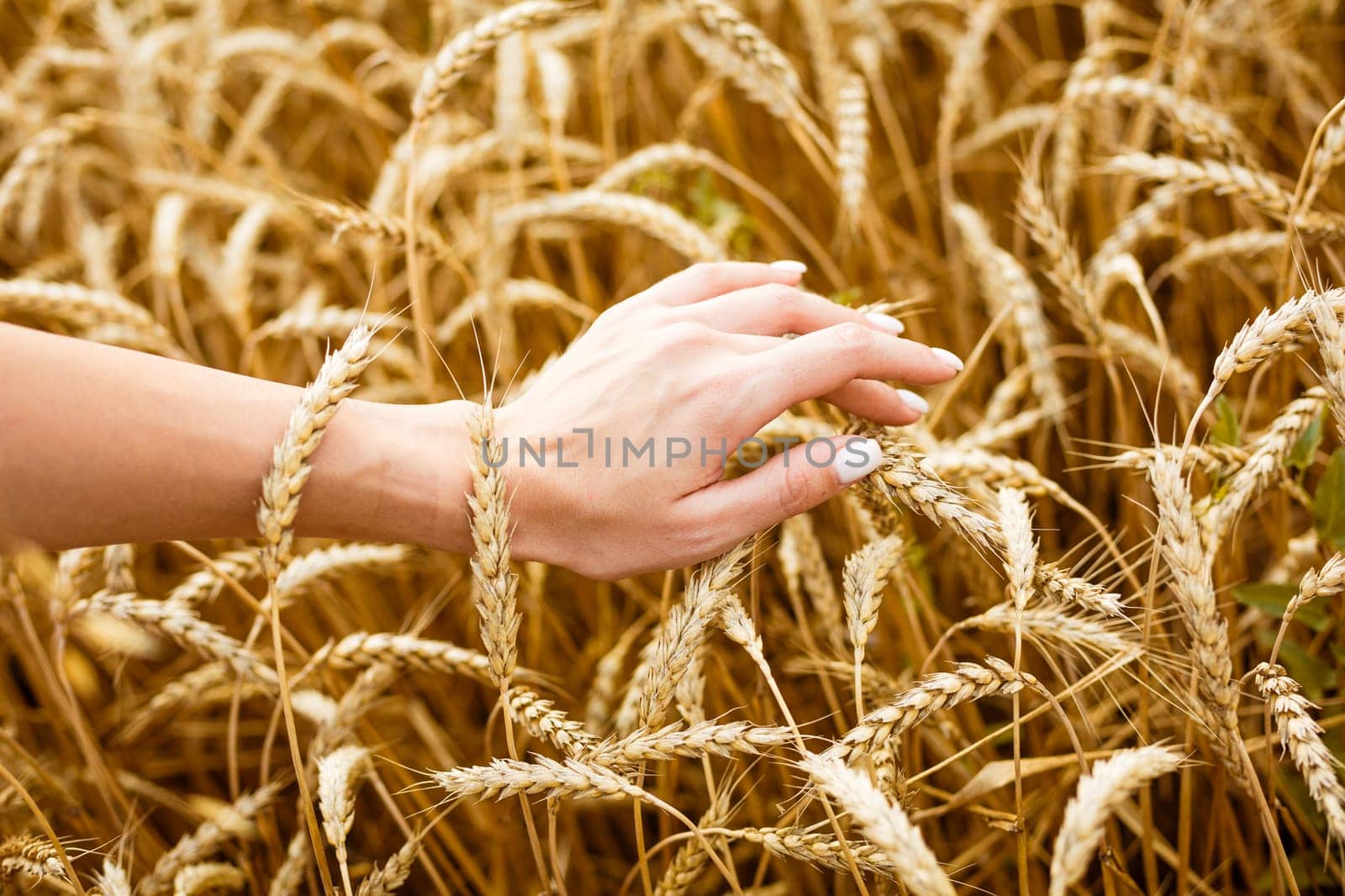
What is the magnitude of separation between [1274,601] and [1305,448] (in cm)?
20

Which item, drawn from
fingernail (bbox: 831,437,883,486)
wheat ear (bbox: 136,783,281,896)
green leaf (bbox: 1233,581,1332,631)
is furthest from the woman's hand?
wheat ear (bbox: 136,783,281,896)

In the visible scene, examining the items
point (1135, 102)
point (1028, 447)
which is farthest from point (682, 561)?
point (1135, 102)

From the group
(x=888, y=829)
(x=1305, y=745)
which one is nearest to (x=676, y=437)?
(x=888, y=829)

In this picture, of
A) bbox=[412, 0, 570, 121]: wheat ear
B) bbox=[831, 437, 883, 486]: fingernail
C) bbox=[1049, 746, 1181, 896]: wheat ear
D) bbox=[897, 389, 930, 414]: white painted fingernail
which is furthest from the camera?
bbox=[412, 0, 570, 121]: wheat ear

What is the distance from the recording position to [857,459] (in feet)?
3.16

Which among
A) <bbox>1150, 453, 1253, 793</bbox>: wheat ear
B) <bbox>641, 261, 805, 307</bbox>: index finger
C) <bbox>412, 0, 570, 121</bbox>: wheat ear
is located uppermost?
<bbox>412, 0, 570, 121</bbox>: wheat ear

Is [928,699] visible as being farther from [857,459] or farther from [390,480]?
[390,480]

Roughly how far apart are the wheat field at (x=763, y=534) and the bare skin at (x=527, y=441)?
0.21ft

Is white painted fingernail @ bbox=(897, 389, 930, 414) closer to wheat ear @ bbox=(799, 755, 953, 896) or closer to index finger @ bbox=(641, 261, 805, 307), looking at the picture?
index finger @ bbox=(641, 261, 805, 307)

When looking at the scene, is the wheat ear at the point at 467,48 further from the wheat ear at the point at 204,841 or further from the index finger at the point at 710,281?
the wheat ear at the point at 204,841

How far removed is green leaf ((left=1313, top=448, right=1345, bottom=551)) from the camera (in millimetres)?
1041

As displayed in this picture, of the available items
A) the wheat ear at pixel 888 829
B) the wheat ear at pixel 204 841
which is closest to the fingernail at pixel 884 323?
the wheat ear at pixel 888 829

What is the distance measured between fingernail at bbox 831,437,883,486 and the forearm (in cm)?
46

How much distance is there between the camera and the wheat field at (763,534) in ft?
3.00
